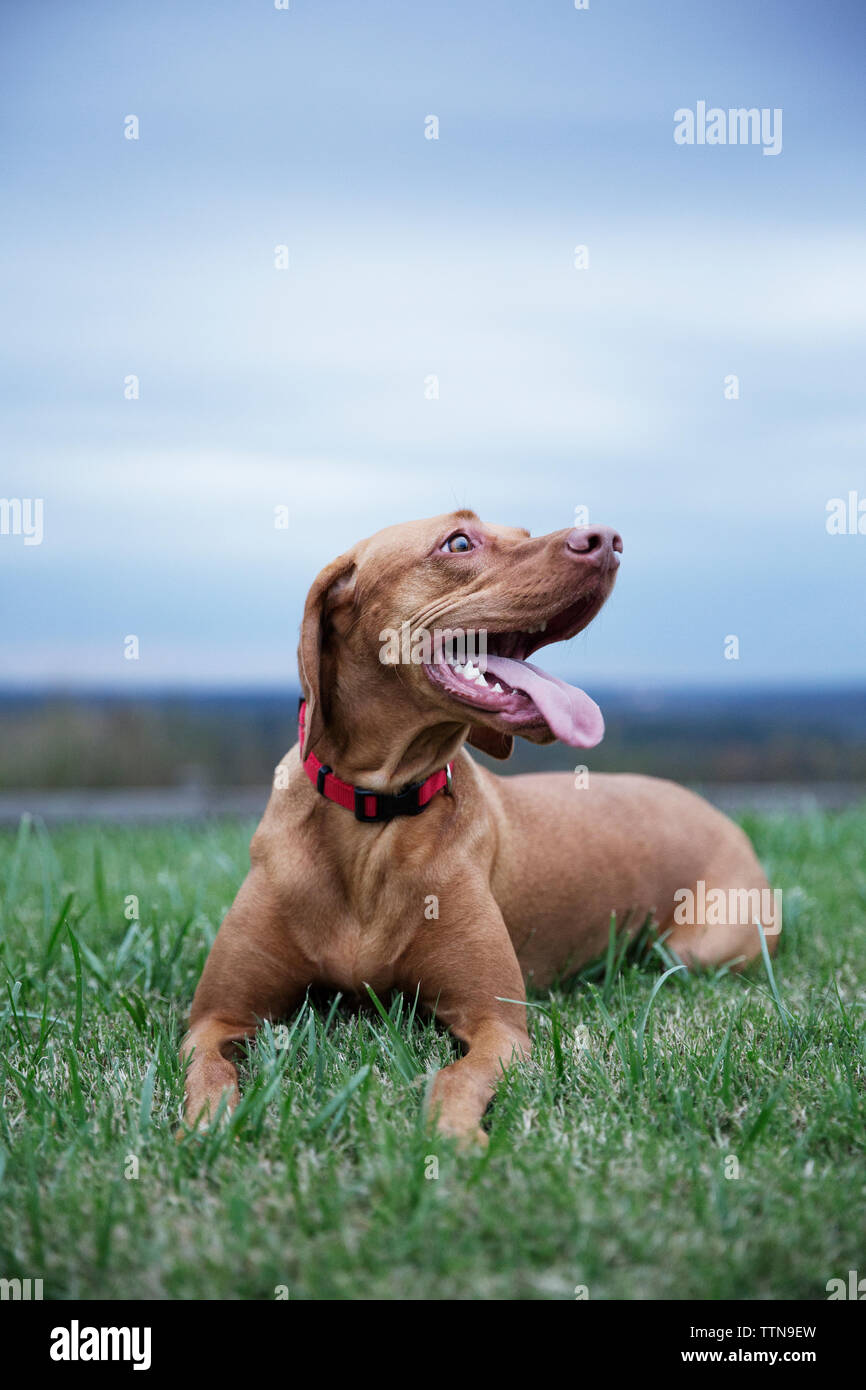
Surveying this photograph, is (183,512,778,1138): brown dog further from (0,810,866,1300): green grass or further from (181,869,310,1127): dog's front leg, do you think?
(0,810,866,1300): green grass

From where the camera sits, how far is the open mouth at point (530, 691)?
2.47 metres

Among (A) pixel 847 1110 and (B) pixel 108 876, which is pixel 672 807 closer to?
(A) pixel 847 1110

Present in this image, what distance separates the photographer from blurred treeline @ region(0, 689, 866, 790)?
311 inches

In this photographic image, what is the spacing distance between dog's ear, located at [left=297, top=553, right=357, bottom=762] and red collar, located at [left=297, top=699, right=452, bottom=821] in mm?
63

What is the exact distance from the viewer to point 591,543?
249cm

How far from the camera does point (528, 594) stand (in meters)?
2.54

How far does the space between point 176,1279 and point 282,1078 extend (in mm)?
709
